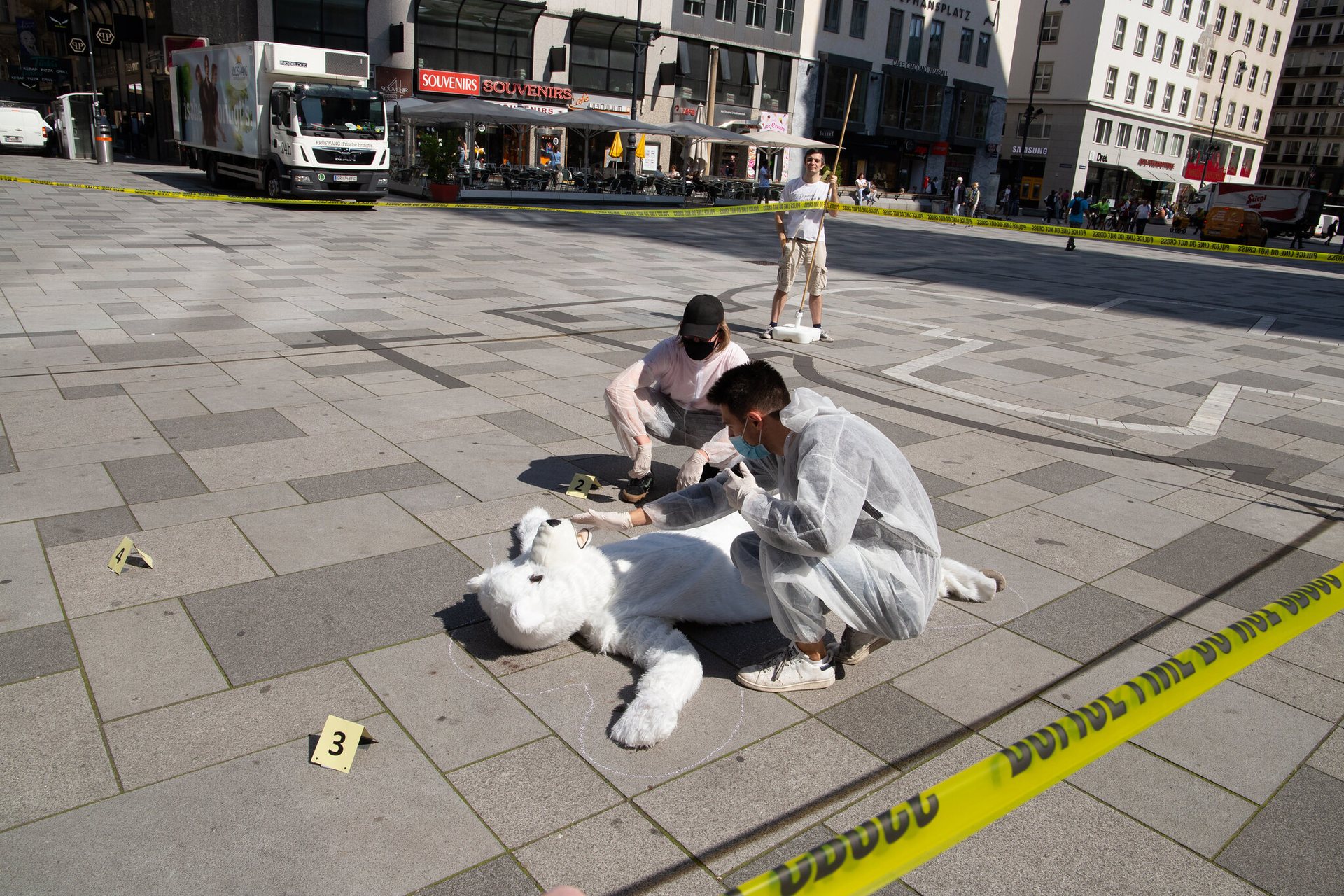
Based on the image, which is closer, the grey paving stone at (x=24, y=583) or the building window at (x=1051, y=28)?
the grey paving stone at (x=24, y=583)

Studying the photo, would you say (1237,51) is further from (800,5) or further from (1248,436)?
(1248,436)

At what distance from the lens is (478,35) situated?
35.3 metres

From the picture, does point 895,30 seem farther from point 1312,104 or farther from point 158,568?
point 158,568

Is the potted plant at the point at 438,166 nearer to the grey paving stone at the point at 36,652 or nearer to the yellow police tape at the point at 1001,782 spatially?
the grey paving stone at the point at 36,652

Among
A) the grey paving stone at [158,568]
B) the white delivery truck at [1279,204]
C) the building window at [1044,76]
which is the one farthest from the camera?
the building window at [1044,76]

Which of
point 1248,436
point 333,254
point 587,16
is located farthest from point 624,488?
point 587,16

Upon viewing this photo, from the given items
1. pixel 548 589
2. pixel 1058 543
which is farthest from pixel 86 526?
pixel 1058 543

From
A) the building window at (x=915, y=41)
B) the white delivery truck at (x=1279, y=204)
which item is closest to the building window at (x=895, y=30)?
the building window at (x=915, y=41)

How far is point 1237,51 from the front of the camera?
2484 inches

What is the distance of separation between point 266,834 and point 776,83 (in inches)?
1844

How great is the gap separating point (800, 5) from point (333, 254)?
36928 mm

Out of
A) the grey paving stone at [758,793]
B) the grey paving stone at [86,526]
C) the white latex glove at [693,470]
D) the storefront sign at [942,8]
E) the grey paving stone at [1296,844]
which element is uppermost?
the storefront sign at [942,8]

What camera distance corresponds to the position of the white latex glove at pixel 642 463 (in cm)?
524

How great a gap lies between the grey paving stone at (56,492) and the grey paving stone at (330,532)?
836 millimetres
